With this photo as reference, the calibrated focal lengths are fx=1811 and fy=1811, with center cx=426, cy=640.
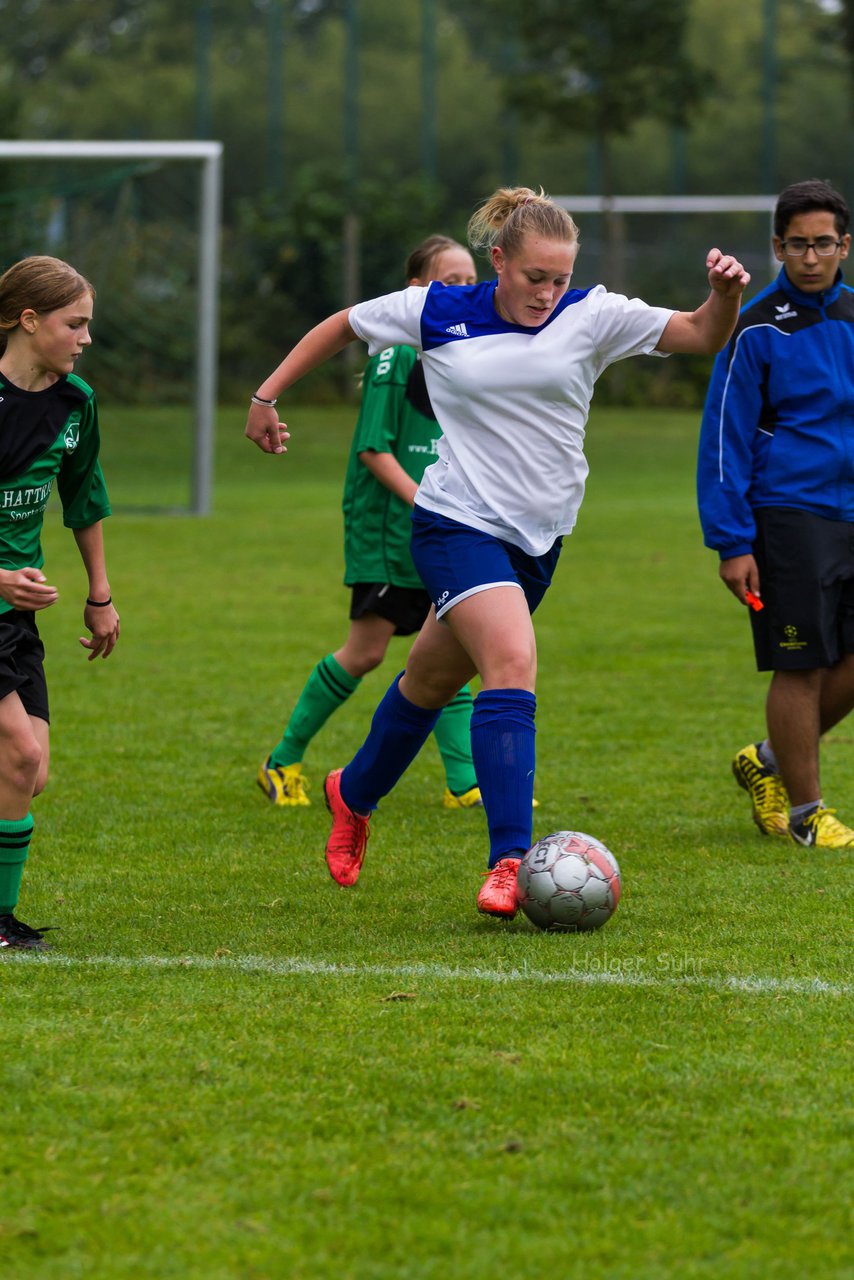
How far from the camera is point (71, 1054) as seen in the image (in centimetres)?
371

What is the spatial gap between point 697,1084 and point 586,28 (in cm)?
3422

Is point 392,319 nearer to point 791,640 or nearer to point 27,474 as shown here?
point 27,474

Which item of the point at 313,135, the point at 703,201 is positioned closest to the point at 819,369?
the point at 703,201

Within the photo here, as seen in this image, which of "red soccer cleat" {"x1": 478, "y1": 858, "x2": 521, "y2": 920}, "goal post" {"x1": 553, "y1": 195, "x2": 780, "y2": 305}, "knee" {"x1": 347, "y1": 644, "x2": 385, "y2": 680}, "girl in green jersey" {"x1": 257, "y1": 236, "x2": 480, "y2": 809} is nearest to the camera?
"red soccer cleat" {"x1": 478, "y1": 858, "x2": 521, "y2": 920}

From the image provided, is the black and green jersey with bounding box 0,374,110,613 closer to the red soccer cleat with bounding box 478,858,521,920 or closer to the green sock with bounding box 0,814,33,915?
the green sock with bounding box 0,814,33,915

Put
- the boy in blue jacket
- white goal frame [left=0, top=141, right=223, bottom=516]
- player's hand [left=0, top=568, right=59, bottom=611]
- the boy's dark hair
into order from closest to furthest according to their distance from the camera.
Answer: player's hand [left=0, top=568, right=59, bottom=611] → the boy's dark hair → the boy in blue jacket → white goal frame [left=0, top=141, right=223, bottom=516]

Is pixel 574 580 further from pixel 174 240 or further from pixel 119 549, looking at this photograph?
pixel 174 240

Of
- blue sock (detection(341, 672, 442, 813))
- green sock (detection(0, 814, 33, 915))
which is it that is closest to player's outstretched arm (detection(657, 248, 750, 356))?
blue sock (detection(341, 672, 442, 813))

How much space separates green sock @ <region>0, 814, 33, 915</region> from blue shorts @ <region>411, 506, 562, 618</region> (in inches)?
48.2

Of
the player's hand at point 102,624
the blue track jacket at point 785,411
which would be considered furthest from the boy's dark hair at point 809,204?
the player's hand at point 102,624

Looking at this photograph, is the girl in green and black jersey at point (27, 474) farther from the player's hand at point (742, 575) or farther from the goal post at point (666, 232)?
the goal post at point (666, 232)

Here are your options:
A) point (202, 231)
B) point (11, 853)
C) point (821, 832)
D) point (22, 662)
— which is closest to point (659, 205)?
point (202, 231)

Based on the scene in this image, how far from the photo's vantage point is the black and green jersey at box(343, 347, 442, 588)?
21.3 ft

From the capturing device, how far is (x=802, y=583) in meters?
5.81
